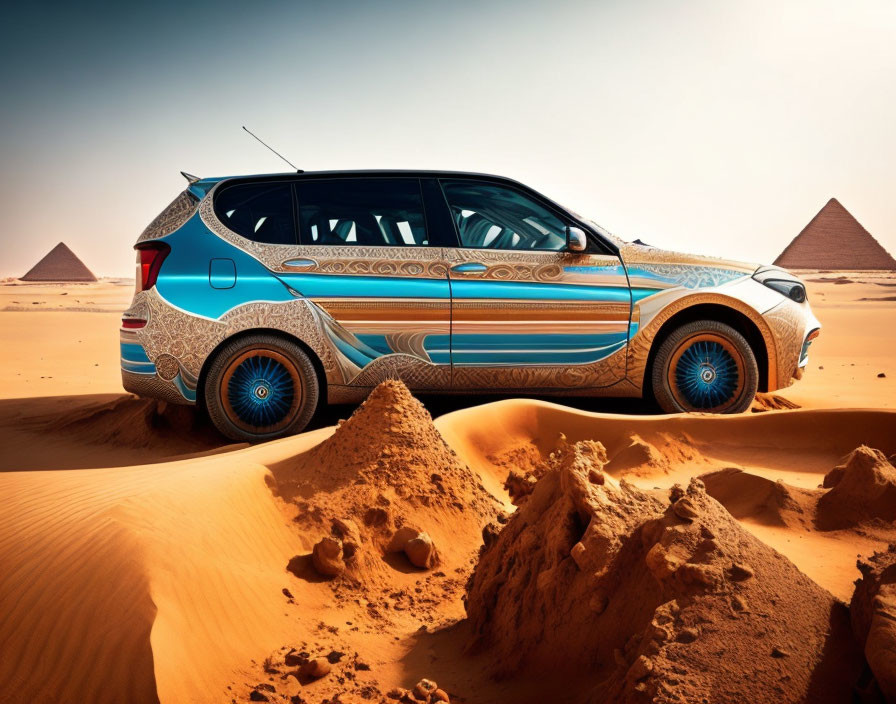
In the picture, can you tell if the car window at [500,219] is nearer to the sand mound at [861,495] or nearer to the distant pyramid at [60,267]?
the sand mound at [861,495]

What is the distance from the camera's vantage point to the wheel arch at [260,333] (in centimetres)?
594

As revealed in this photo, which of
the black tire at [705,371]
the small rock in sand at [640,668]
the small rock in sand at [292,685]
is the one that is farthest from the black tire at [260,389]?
the small rock in sand at [640,668]

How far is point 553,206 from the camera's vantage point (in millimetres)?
6156

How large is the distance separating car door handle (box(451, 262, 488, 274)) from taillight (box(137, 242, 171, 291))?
7.01 feet

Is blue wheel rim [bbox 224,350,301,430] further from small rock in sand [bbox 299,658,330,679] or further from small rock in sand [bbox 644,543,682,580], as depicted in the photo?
small rock in sand [bbox 644,543,682,580]

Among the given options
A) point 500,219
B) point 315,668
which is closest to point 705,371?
point 500,219

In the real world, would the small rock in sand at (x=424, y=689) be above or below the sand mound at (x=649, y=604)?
below

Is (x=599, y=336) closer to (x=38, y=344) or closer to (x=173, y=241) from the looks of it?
(x=173, y=241)

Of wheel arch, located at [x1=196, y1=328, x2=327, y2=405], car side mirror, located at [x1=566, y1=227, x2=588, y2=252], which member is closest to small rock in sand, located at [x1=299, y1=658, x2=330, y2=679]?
wheel arch, located at [x1=196, y1=328, x2=327, y2=405]

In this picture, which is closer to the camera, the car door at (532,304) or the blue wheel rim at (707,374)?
the car door at (532,304)

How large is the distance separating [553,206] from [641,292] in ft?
3.10

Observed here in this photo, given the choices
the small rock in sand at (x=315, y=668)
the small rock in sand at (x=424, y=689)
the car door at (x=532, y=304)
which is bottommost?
the small rock in sand at (x=315, y=668)

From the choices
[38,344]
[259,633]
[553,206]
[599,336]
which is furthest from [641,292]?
[38,344]

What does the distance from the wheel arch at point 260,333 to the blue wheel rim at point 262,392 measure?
0.50 ft
